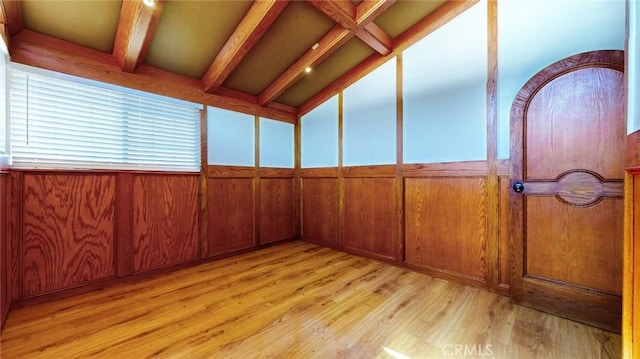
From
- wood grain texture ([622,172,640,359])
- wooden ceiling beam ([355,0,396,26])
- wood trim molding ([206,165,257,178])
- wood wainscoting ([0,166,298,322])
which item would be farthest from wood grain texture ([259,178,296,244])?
wood grain texture ([622,172,640,359])

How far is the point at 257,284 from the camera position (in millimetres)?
2305

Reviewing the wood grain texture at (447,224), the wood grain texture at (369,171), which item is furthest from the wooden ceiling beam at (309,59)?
the wood grain texture at (447,224)

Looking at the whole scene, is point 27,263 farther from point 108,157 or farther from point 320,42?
point 320,42

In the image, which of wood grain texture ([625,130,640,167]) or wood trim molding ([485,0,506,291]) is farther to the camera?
wood trim molding ([485,0,506,291])

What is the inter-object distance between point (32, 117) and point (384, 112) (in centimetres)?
328

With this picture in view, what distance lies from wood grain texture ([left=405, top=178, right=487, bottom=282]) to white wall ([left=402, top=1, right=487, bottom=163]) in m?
0.28

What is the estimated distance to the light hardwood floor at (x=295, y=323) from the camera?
141cm

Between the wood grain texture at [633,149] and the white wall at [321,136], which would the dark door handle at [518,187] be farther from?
the white wall at [321,136]

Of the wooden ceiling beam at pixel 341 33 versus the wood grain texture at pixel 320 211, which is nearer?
the wooden ceiling beam at pixel 341 33

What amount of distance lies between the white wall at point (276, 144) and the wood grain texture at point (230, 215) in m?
0.46

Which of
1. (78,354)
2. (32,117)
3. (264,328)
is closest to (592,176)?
(264,328)

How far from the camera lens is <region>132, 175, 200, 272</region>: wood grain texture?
2.46 metres

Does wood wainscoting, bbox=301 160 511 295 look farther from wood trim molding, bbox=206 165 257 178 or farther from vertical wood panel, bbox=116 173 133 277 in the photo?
vertical wood panel, bbox=116 173 133 277

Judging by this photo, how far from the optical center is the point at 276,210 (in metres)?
3.71
